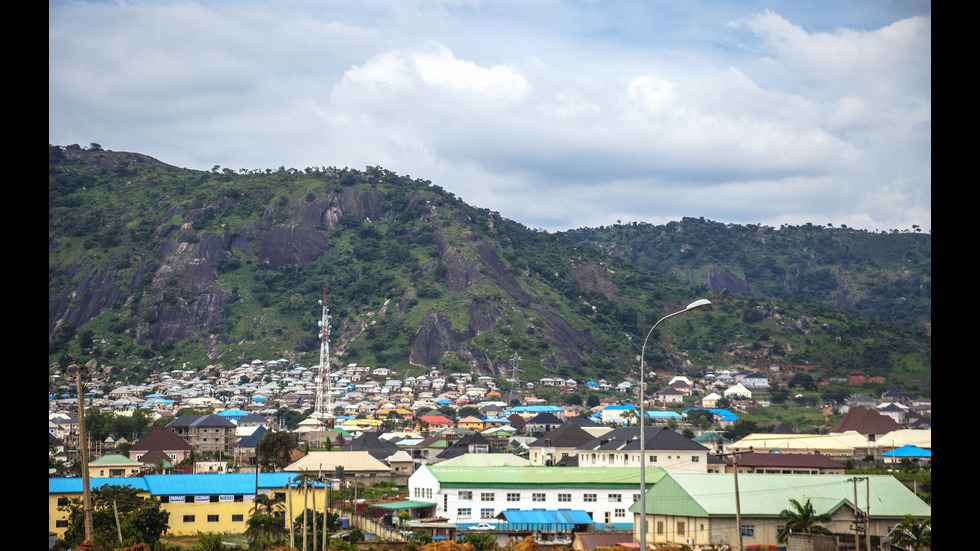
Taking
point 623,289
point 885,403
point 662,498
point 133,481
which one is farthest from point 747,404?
point 133,481

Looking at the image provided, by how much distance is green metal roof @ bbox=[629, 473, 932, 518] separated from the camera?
40.0 meters

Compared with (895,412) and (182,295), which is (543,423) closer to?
(895,412)

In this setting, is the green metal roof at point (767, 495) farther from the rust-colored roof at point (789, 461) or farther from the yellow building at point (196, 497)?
the yellow building at point (196, 497)

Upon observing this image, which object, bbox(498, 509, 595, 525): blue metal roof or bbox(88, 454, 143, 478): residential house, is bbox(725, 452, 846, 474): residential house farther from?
bbox(88, 454, 143, 478): residential house

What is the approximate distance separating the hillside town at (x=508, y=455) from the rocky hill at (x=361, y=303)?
7.56 meters

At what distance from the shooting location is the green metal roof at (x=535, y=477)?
4969 centimetres

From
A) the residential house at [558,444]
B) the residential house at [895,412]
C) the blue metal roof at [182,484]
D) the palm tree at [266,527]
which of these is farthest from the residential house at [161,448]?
the residential house at [895,412]

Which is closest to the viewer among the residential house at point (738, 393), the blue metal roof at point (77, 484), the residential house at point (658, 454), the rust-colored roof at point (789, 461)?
the blue metal roof at point (77, 484)

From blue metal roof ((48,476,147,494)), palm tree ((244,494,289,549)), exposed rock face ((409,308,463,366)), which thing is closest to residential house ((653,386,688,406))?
exposed rock face ((409,308,463,366))

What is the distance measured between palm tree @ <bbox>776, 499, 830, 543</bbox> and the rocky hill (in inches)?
3828

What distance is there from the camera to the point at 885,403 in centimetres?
11588

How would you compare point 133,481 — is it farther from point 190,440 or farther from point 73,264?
point 73,264

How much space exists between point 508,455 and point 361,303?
111 m
